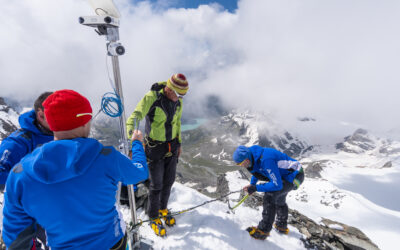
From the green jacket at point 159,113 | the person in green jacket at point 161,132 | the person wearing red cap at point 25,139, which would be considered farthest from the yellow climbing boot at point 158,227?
the person wearing red cap at point 25,139

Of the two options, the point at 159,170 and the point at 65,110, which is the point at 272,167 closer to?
the point at 159,170

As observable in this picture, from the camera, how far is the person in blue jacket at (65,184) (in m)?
1.91

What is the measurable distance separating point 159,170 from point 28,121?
313cm

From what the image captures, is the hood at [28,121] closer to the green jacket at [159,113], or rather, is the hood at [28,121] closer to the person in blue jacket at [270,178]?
the green jacket at [159,113]

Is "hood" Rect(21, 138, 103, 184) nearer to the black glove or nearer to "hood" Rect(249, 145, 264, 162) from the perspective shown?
"hood" Rect(249, 145, 264, 162)

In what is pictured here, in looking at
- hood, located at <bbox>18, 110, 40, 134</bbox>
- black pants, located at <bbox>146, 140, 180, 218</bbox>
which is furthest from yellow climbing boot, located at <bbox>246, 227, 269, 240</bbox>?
hood, located at <bbox>18, 110, 40, 134</bbox>

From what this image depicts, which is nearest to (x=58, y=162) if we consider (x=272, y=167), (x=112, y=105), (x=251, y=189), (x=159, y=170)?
(x=112, y=105)

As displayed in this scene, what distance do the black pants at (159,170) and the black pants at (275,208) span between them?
3140 mm

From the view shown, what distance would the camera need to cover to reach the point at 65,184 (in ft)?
6.48

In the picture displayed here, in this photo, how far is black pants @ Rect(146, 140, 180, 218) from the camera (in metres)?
5.40

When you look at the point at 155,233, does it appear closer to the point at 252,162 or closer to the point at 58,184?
the point at 252,162

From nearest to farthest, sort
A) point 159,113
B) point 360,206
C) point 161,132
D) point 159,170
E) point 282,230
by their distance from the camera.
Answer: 1. point 159,113
2. point 161,132
3. point 159,170
4. point 282,230
5. point 360,206

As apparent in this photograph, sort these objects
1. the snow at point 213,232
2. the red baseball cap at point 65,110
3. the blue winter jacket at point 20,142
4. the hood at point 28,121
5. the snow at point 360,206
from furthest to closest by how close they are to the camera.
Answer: the snow at point 360,206 < the snow at point 213,232 < the hood at point 28,121 < the blue winter jacket at point 20,142 < the red baseball cap at point 65,110

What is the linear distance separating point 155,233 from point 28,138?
4.01m
